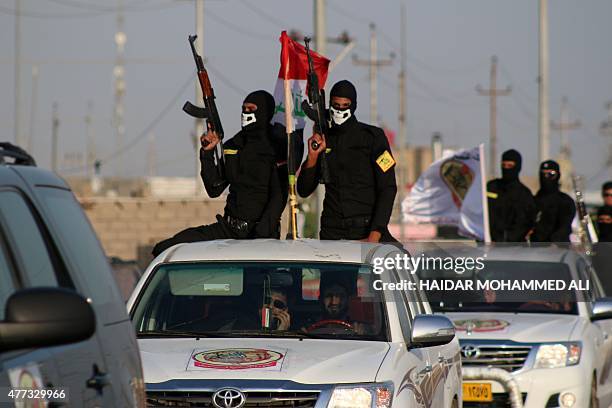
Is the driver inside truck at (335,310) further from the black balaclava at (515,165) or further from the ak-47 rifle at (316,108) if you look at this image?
the black balaclava at (515,165)

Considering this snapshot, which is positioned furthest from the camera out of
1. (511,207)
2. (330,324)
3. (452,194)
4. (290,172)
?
(452,194)

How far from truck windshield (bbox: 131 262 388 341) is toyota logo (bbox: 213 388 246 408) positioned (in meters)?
0.89

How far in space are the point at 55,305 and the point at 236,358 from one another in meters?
3.82

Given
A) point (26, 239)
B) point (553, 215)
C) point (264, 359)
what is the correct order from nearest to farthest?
point (26, 239), point (264, 359), point (553, 215)

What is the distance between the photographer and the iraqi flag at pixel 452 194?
22484 millimetres

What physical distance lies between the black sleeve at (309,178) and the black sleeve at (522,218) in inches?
268

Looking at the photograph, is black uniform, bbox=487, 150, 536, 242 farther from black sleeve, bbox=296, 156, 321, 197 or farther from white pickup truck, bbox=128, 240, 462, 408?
white pickup truck, bbox=128, 240, 462, 408

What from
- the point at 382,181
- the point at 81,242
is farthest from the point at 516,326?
the point at 81,242

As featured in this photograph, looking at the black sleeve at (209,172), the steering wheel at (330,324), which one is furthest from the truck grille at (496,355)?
the steering wheel at (330,324)

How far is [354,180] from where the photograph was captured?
12641 millimetres

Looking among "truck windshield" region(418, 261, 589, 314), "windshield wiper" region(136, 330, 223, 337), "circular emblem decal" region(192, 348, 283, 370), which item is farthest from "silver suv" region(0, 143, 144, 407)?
"truck windshield" region(418, 261, 589, 314)

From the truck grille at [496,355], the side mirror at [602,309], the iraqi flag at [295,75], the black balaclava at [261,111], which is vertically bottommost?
the truck grille at [496,355]

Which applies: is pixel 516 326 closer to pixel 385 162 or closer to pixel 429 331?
pixel 385 162

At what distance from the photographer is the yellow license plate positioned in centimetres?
1207
